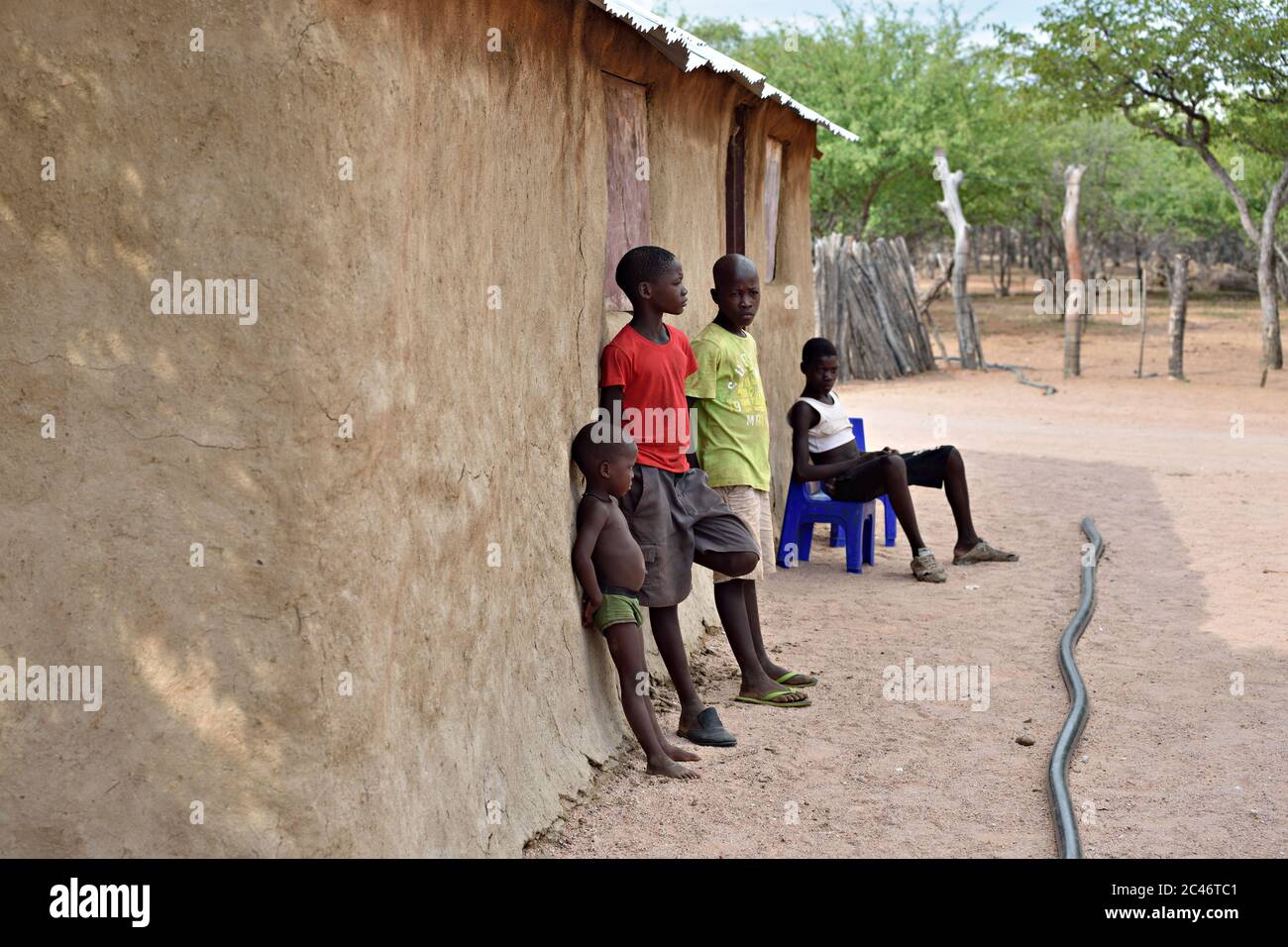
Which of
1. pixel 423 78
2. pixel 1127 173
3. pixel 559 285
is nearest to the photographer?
pixel 423 78

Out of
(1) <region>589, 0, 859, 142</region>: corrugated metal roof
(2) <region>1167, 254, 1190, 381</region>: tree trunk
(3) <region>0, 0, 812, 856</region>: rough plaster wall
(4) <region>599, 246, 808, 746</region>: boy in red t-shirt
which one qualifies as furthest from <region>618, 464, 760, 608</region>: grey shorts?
(2) <region>1167, 254, 1190, 381</region>: tree trunk

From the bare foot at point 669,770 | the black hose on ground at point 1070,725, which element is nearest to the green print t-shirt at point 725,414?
the bare foot at point 669,770

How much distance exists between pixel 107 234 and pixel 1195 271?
44.7 m

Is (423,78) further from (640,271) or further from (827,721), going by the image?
(827,721)

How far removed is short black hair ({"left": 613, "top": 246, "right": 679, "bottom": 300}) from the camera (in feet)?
16.2

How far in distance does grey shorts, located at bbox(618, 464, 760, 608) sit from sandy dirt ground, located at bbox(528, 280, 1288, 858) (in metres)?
0.59

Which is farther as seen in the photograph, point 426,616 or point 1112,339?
point 1112,339

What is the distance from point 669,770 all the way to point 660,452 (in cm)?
114

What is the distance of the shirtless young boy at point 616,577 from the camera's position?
4.68 m

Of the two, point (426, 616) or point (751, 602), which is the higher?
point (426, 616)

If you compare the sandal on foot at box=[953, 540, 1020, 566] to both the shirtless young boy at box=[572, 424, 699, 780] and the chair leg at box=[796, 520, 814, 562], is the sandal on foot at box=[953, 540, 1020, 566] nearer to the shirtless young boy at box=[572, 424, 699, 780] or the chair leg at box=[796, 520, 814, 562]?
the chair leg at box=[796, 520, 814, 562]

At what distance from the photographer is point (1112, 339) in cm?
2731

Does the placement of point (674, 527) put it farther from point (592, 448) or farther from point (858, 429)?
point (858, 429)
